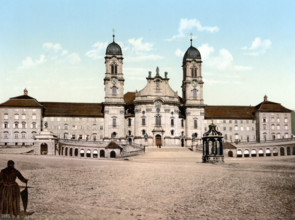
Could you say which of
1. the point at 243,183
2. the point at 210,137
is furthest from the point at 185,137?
the point at 243,183

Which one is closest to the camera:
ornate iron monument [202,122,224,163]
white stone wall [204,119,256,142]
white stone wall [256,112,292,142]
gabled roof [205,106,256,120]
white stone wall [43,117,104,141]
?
ornate iron monument [202,122,224,163]

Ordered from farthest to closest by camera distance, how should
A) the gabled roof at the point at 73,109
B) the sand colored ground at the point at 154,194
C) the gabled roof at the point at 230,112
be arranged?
the gabled roof at the point at 230,112 → the gabled roof at the point at 73,109 → the sand colored ground at the point at 154,194

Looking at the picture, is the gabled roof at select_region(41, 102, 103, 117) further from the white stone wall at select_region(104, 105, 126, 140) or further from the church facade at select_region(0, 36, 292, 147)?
the white stone wall at select_region(104, 105, 126, 140)

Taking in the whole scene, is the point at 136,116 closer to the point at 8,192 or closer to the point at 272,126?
the point at 272,126

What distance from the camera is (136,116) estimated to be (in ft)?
285

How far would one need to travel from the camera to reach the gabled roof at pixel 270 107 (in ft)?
306

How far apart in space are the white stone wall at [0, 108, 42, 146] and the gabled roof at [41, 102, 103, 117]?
13.9ft

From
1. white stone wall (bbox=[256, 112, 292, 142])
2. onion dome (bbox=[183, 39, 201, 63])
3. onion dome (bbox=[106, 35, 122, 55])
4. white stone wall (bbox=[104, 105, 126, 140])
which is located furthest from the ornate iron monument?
white stone wall (bbox=[256, 112, 292, 142])

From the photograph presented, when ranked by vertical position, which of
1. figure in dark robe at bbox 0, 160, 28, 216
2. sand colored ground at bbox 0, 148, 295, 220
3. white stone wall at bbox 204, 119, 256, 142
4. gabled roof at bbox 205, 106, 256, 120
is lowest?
sand colored ground at bbox 0, 148, 295, 220

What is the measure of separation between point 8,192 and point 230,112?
8374 cm

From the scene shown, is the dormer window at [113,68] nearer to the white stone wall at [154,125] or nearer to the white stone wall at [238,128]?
the white stone wall at [154,125]

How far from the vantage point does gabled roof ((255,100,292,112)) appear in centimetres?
9325

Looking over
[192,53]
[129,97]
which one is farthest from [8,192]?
[129,97]

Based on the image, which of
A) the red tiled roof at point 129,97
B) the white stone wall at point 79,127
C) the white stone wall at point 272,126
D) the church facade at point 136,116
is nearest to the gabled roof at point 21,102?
the church facade at point 136,116
